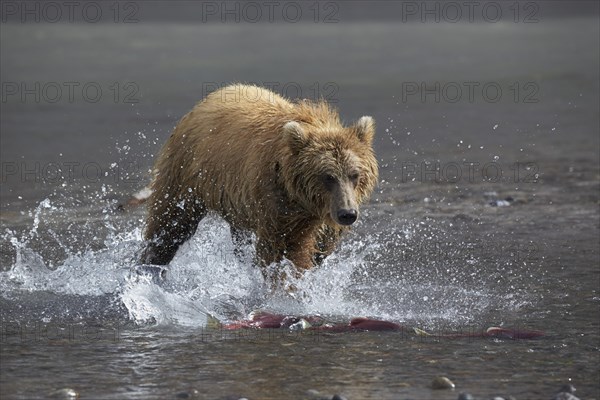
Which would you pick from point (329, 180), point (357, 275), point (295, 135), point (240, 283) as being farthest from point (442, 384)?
point (357, 275)

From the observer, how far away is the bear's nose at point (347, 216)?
7582 millimetres

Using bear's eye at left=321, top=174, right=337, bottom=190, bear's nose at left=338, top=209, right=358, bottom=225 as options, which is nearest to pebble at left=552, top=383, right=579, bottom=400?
bear's nose at left=338, top=209, right=358, bottom=225

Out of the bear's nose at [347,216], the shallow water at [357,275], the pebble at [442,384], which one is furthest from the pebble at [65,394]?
the bear's nose at [347,216]

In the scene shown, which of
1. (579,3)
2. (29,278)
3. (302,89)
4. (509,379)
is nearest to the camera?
(509,379)

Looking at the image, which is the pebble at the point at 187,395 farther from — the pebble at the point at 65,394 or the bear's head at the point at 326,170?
the bear's head at the point at 326,170

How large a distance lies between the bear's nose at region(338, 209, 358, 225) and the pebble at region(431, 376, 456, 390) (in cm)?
165

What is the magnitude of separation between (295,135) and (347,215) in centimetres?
60

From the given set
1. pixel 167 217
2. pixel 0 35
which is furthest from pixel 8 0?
pixel 167 217

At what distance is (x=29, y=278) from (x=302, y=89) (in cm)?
976

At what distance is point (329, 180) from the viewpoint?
7.74 meters

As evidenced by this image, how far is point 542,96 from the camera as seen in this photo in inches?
720

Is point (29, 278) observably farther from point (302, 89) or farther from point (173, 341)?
point (302, 89)

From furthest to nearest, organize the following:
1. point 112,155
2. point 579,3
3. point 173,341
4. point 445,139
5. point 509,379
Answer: point 579,3 → point 445,139 → point 112,155 → point 173,341 → point 509,379

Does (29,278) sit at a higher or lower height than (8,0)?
lower
